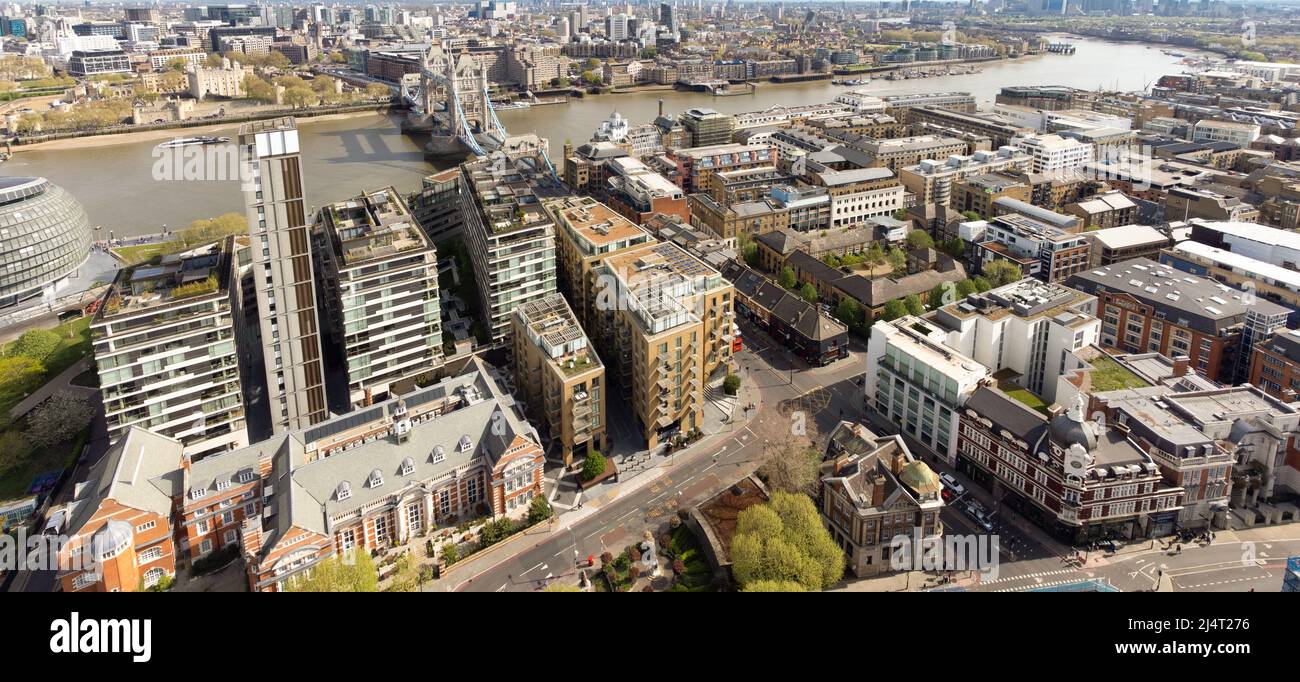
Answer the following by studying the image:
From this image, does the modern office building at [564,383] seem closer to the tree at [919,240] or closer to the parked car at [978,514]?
the parked car at [978,514]

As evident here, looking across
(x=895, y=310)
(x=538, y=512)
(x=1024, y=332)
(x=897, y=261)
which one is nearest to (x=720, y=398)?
(x=895, y=310)

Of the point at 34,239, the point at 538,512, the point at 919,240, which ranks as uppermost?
the point at 34,239

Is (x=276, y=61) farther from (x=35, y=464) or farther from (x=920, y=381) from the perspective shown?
(x=920, y=381)

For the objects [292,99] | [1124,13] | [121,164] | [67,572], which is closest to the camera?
[67,572]

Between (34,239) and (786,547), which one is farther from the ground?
(34,239)

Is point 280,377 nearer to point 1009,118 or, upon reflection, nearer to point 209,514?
point 209,514

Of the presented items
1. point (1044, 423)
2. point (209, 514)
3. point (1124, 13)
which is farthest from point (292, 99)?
point (1124, 13)

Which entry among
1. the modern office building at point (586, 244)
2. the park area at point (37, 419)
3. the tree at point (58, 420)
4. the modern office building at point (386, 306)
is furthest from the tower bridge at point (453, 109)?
the tree at point (58, 420)
